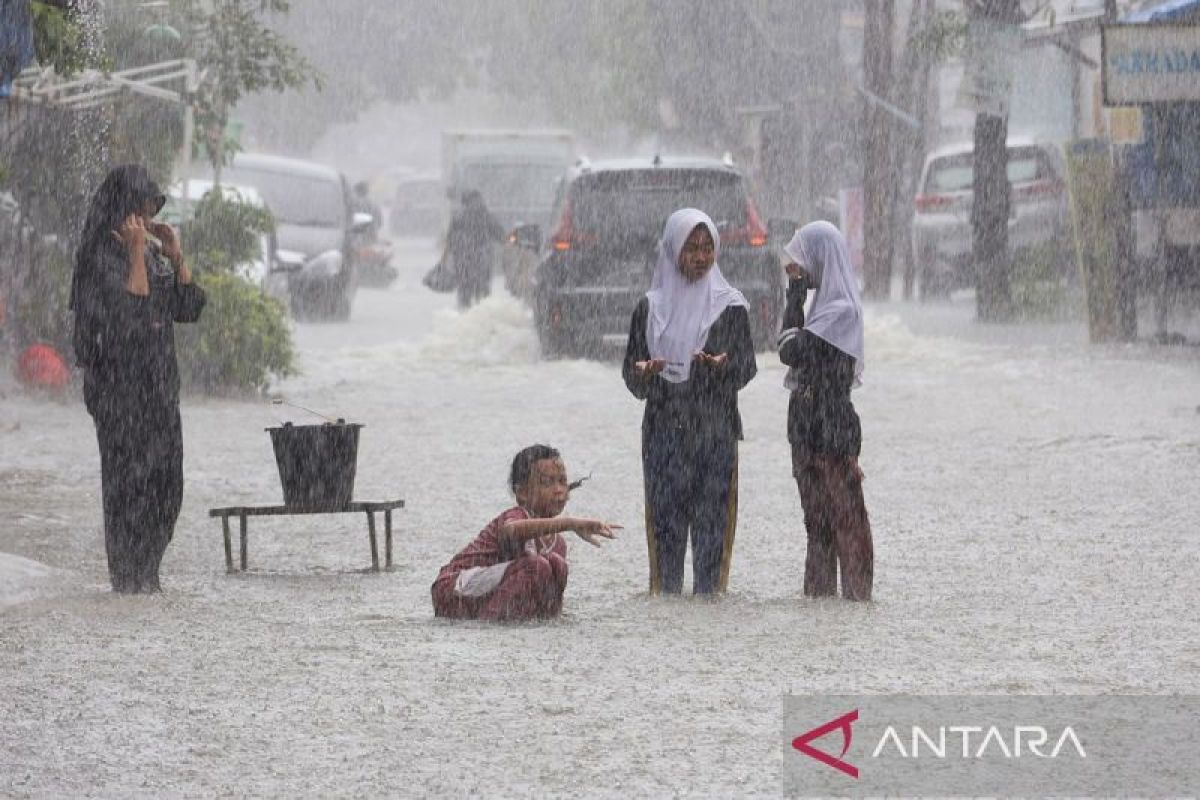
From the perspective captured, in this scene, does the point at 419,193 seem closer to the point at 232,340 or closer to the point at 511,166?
the point at 511,166

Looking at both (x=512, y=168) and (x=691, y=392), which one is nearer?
(x=691, y=392)

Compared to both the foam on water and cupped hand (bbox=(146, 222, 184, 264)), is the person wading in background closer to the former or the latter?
the foam on water

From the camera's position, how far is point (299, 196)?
91.8 feet

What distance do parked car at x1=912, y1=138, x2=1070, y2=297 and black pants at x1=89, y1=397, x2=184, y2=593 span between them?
828 inches

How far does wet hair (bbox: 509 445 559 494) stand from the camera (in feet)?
26.6

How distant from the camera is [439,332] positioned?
74.0ft

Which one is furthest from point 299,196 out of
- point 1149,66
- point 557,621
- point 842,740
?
point 842,740

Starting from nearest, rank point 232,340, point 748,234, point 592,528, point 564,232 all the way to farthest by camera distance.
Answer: point 592,528 < point 232,340 < point 748,234 < point 564,232

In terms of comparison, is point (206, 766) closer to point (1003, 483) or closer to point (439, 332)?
point (1003, 483)

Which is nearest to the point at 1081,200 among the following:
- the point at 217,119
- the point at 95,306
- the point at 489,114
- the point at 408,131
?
the point at 217,119

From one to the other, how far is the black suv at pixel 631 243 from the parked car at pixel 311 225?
760 cm

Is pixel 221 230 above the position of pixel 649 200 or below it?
below

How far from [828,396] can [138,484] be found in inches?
96.0

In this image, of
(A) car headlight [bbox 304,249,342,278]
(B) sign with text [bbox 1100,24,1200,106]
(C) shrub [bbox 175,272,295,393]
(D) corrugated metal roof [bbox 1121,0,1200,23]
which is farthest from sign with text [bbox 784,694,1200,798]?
(A) car headlight [bbox 304,249,342,278]
